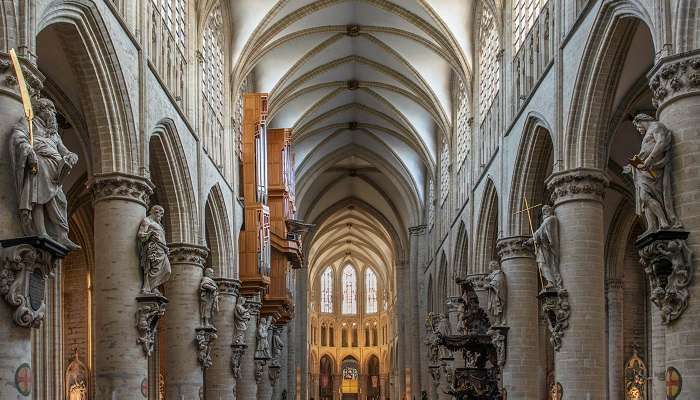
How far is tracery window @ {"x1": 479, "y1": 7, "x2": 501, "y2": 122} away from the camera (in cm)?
3155

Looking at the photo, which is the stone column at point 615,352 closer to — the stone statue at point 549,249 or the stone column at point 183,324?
the stone statue at point 549,249

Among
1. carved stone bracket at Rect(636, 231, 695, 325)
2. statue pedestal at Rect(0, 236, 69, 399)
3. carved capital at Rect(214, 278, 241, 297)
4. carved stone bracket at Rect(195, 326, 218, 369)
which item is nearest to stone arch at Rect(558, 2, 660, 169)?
carved stone bracket at Rect(636, 231, 695, 325)

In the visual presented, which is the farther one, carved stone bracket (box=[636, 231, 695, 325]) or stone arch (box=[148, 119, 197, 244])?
stone arch (box=[148, 119, 197, 244])

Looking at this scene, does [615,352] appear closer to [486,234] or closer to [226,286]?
[486,234]

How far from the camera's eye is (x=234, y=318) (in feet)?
111

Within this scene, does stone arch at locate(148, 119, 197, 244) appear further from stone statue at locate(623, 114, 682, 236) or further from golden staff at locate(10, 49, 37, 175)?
stone statue at locate(623, 114, 682, 236)

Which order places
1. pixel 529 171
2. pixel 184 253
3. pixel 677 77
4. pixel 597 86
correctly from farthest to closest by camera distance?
pixel 184 253 < pixel 529 171 < pixel 597 86 < pixel 677 77

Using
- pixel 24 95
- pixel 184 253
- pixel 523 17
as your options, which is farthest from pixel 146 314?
pixel 523 17

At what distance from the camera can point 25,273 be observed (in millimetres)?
13977

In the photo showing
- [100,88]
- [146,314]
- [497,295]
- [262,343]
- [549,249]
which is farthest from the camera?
[262,343]

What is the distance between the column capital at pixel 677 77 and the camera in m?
14.6

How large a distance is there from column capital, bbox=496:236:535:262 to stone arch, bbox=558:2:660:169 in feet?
19.6

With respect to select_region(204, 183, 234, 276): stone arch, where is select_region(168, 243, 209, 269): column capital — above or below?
below

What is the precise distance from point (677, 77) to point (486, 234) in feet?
61.5
